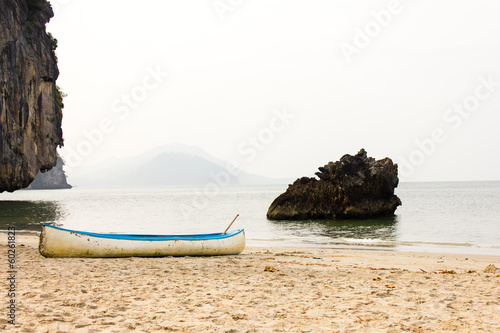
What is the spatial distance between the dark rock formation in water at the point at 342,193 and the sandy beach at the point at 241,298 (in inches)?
929

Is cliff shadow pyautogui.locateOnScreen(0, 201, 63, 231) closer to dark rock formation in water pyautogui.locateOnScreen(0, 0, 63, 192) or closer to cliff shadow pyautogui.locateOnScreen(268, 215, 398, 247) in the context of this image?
dark rock formation in water pyautogui.locateOnScreen(0, 0, 63, 192)

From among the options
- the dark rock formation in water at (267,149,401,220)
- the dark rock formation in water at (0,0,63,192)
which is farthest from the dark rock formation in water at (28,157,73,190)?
the dark rock formation in water at (267,149,401,220)

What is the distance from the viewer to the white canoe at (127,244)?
1214 cm

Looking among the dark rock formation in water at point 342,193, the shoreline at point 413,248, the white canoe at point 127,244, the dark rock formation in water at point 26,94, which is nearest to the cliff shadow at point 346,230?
the dark rock formation in water at point 342,193

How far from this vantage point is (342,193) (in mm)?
34719

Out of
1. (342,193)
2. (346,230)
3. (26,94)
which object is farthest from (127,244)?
(26,94)

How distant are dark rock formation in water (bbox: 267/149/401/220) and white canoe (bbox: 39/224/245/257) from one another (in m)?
20.8

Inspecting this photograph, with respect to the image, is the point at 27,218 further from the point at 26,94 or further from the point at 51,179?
the point at 51,179

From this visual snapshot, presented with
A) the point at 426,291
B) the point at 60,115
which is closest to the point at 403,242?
the point at 426,291

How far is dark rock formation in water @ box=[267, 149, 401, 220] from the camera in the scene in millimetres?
34500

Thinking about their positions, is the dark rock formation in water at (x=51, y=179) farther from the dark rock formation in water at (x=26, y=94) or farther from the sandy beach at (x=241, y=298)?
the sandy beach at (x=241, y=298)

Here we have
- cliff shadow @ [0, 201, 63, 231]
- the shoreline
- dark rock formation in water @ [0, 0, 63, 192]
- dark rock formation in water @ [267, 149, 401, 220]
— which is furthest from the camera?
dark rock formation in water @ [0, 0, 63, 192]

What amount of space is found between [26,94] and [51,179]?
147 meters

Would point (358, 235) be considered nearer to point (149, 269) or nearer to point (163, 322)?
Result: point (149, 269)
